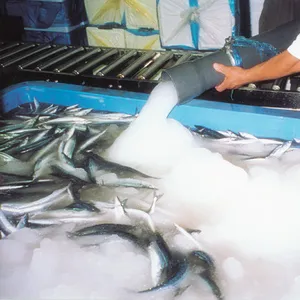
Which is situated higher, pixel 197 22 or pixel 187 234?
pixel 197 22

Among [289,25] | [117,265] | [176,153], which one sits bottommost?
[117,265]

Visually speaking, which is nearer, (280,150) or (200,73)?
(280,150)

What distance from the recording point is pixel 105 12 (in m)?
7.02

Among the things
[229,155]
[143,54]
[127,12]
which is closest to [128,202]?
[229,155]

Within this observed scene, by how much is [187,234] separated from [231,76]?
1510 millimetres

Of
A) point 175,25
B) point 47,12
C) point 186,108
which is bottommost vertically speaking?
point 186,108

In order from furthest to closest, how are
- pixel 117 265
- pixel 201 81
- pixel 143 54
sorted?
1. pixel 143 54
2. pixel 201 81
3. pixel 117 265

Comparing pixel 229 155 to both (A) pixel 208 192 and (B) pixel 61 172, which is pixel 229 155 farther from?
(B) pixel 61 172

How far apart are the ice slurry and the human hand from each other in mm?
439

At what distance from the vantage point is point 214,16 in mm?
6160

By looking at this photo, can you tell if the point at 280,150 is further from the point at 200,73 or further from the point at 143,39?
the point at 143,39

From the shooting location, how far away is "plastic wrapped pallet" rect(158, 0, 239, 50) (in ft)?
20.0

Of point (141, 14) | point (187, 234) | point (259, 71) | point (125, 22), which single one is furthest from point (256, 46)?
point (125, 22)

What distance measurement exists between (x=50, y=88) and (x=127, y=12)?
3.56 meters
